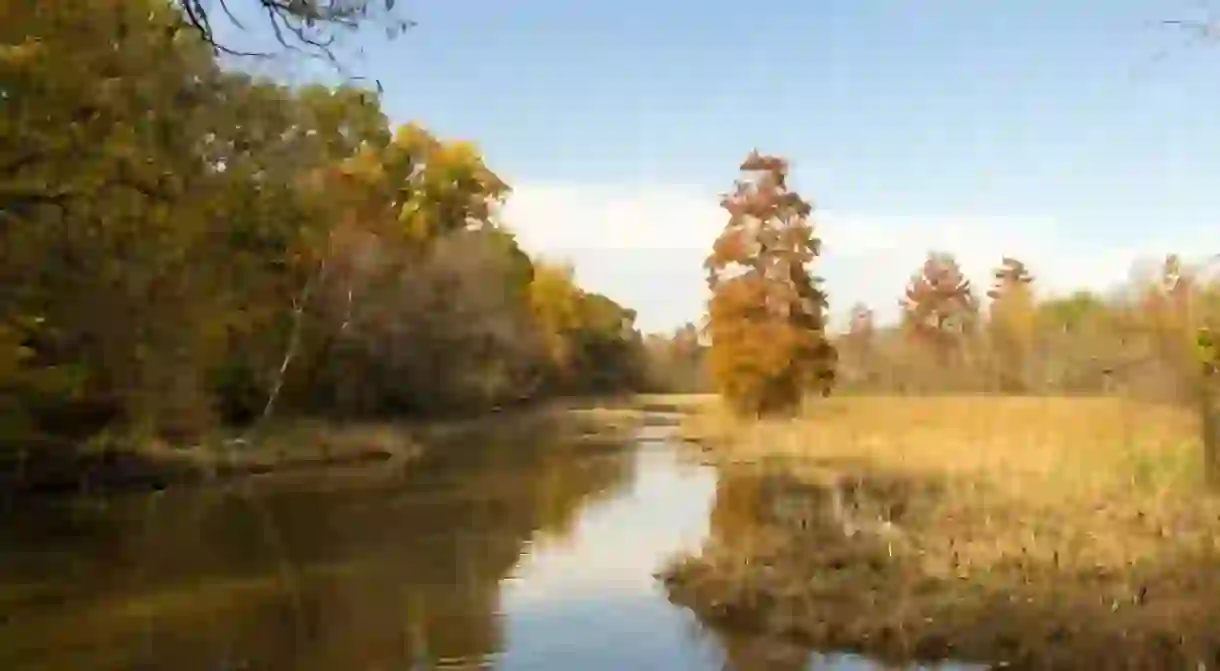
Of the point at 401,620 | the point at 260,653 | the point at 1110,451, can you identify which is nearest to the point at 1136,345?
the point at 1110,451

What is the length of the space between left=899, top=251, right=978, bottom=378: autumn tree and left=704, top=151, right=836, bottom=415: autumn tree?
1188 inches

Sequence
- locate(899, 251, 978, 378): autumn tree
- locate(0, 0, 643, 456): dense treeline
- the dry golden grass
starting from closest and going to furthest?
locate(0, 0, 643, 456): dense treeline → the dry golden grass → locate(899, 251, 978, 378): autumn tree

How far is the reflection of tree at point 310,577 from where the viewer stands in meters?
10.8

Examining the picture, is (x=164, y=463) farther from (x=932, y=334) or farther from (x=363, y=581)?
(x=932, y=334)

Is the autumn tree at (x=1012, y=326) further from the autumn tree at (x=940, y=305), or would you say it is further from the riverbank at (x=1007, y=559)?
the riverbank at (x=1007, y=559)

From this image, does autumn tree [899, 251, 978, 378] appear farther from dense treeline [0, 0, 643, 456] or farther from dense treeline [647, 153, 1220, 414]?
dense treeline [0, 0, 643, 456]

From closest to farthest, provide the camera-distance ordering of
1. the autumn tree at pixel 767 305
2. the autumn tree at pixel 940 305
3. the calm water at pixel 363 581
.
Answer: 1. the calm water at pixel 363 581
2. the autumn tree at pixel 767 305
3. the autumn tree at pixel 940 305

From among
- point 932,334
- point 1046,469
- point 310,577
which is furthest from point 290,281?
point 932,334

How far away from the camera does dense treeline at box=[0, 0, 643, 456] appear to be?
38.8ft

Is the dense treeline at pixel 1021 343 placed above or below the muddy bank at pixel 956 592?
above

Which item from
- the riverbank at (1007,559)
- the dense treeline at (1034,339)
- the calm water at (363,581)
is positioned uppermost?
the dense treeline at (1034,339)

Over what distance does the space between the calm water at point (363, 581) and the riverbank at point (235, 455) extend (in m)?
1.27

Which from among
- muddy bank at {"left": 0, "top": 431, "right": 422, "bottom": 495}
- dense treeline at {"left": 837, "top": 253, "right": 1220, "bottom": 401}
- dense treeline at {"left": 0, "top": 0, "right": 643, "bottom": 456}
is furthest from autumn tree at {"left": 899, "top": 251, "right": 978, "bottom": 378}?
muddy bank at {"left": 0, "top": 431, "right": 422, "bottom": 495}

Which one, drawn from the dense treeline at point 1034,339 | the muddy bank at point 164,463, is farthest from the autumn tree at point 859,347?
the muddy bank at point 164,463
